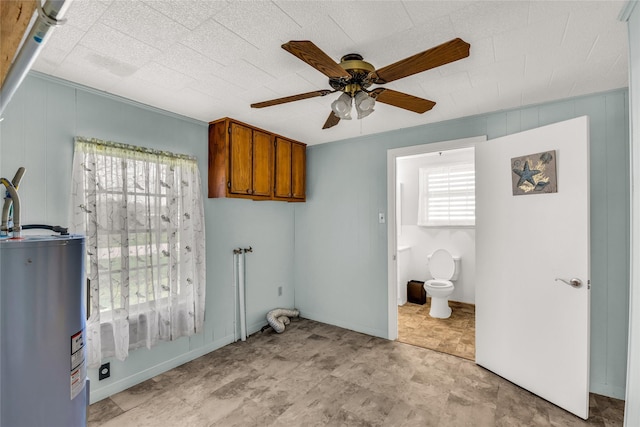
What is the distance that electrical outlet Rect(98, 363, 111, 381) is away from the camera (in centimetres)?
231

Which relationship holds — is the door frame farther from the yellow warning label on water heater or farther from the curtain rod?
the yellow warning label on water heater

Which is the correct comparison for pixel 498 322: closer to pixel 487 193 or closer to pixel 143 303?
pixel 487 193

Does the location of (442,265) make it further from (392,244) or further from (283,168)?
(283,168)

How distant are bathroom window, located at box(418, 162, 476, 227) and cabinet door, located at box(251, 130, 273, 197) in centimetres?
276

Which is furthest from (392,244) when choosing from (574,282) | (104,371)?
(104,371)

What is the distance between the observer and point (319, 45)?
5.47 ft

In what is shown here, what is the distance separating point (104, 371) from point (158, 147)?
1886 mm

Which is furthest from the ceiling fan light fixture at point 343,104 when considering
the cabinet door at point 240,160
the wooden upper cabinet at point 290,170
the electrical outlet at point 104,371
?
the electrical outlet at point 104,371

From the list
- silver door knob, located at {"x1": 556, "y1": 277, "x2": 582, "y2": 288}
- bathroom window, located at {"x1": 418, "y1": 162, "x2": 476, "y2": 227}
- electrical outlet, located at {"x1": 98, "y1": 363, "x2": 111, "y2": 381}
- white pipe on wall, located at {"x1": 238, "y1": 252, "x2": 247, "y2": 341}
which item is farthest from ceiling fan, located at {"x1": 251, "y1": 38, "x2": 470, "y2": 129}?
bathroom window, located at {"x1": 418, "y1": 162, "x2": 476, "y2": 227}

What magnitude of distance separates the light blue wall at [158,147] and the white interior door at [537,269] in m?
2.41

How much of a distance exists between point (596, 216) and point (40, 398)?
3.45 metres

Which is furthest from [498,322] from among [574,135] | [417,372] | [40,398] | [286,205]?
[40,398]

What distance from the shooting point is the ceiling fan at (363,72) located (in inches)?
52.3

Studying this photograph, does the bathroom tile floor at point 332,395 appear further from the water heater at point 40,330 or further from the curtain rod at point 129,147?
the curtain rod at point 129,147
